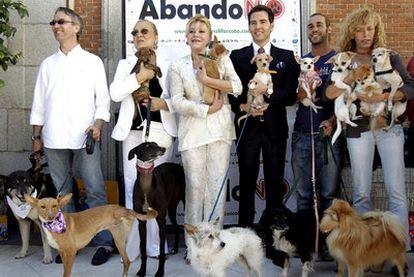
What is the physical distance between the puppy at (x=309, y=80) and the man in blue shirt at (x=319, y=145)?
60 mm

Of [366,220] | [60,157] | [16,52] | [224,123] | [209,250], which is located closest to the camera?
[209,250]

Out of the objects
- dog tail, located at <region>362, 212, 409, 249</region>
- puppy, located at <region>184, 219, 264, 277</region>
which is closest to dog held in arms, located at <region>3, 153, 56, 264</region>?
puppy, located at <region>184, 219, 264, 277</region>

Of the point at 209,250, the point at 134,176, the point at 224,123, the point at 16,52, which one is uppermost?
the point at 16,52

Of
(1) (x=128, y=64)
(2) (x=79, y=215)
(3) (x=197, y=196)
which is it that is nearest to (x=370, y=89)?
(3) (x=197, y=196)

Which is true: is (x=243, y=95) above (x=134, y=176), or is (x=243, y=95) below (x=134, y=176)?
above

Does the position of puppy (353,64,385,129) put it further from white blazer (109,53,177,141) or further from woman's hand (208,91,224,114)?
white blazer (109,53,177,141)

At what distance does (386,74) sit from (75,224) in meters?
3.03

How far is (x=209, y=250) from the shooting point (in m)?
4.56

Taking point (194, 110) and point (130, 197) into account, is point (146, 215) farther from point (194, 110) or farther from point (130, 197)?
point (194, 110)

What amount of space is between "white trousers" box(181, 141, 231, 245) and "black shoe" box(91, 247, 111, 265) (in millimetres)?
950

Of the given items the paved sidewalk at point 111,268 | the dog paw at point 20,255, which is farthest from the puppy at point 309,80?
the dog paw at point 20,255

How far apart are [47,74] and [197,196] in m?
1.96

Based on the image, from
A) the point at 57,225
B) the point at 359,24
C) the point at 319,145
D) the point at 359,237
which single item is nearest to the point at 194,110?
the point at 319,145

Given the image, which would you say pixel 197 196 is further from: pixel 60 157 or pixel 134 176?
pixel 60 157
